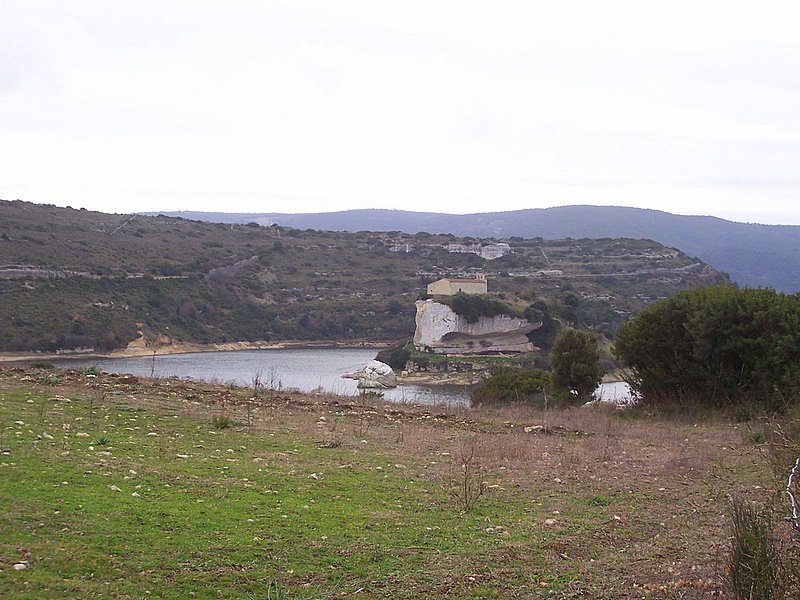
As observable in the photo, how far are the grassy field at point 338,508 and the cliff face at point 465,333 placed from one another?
191 ft

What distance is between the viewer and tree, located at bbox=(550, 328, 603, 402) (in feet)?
72.5

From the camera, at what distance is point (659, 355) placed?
17453 mm

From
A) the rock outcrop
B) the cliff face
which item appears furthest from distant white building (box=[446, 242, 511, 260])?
the rock outcrop

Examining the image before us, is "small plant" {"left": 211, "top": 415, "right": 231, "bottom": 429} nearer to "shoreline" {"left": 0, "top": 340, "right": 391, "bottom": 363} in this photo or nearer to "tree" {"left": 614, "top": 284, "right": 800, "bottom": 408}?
"tree" {"left": 614, "top": 284, "right": 800, "bottom": 408}

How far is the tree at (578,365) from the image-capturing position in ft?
72.5

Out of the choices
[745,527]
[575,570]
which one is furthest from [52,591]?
[745,527]

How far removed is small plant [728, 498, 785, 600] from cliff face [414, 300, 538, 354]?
65.9 meters

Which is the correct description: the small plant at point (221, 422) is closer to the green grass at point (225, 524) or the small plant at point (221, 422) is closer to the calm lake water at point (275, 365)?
the green grass at point (225, 524)

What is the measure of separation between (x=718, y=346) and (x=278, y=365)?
154 feet

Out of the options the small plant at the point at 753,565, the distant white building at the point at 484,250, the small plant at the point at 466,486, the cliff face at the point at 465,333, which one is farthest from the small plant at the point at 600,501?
the distant white building at the point at 484,250

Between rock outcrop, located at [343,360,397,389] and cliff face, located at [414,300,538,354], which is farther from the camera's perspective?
cliff face, located at [414,300,538,354]

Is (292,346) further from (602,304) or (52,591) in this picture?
(52,591)

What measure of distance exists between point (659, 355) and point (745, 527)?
553 inches

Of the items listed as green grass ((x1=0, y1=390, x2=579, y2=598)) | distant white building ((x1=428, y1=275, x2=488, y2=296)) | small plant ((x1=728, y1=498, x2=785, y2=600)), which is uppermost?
small plant ((x1=728, y1=498, x2=785, y2=600))
